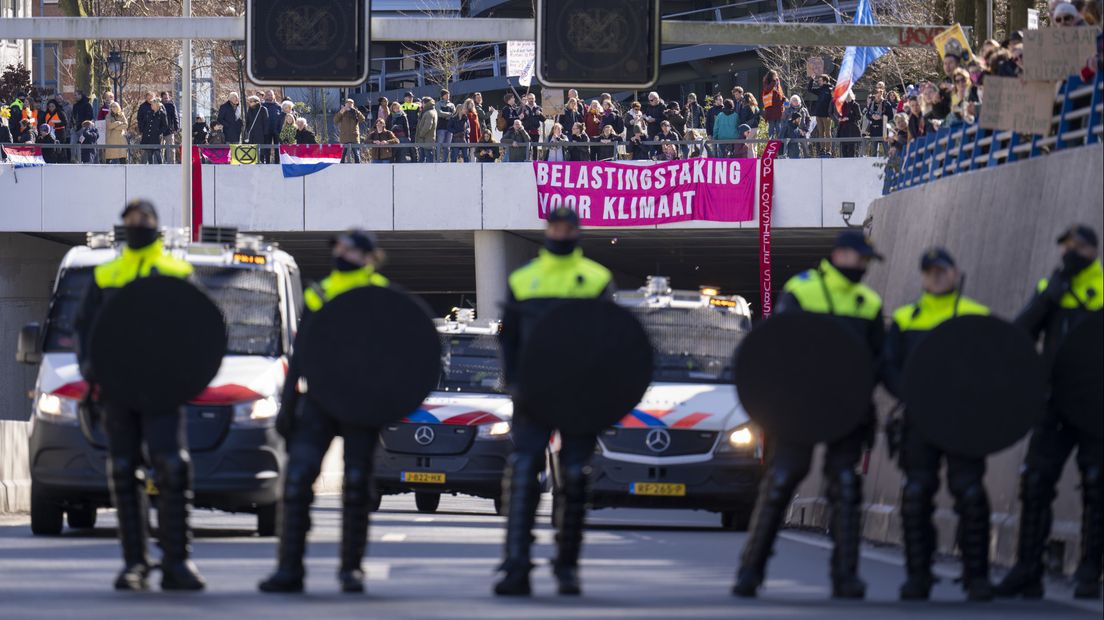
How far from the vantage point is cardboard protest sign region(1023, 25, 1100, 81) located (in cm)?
1566

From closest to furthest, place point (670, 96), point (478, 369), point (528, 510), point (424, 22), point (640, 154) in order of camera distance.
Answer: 1. point (528, 510)
2. point (424, 22)
3. point (478, 369)
4. point (640, 154)
5. point (670, 96)

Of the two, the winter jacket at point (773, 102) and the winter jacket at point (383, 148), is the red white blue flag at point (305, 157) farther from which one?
the winter jacket at point (773, 102)

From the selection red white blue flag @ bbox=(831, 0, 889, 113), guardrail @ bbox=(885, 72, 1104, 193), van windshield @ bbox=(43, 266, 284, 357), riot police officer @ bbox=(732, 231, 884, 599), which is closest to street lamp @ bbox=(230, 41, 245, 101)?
red white blue flag @ bbox=(831, 0, 889, 113)

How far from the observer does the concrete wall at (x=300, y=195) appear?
136 feet

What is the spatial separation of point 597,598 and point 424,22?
9.36 metres

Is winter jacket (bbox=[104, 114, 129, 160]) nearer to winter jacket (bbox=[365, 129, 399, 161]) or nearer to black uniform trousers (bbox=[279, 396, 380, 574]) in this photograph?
winter jacket (bbox=[365, 129, 399, 161])

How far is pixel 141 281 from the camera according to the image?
1109 centimetres

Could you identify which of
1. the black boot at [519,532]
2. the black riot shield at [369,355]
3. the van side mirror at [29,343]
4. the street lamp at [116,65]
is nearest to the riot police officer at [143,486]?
the black riot shield at [369,355]

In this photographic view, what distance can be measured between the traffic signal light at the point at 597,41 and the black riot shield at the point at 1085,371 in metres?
7.61

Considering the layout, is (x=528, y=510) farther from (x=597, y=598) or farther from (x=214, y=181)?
(x=214, y=181)

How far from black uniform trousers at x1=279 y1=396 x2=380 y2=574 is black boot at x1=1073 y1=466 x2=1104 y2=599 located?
3703mm

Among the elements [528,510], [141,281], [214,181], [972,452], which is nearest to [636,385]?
[528,510]

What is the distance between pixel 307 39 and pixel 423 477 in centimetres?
490

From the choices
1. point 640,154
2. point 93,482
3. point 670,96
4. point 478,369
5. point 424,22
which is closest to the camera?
point 93,482
